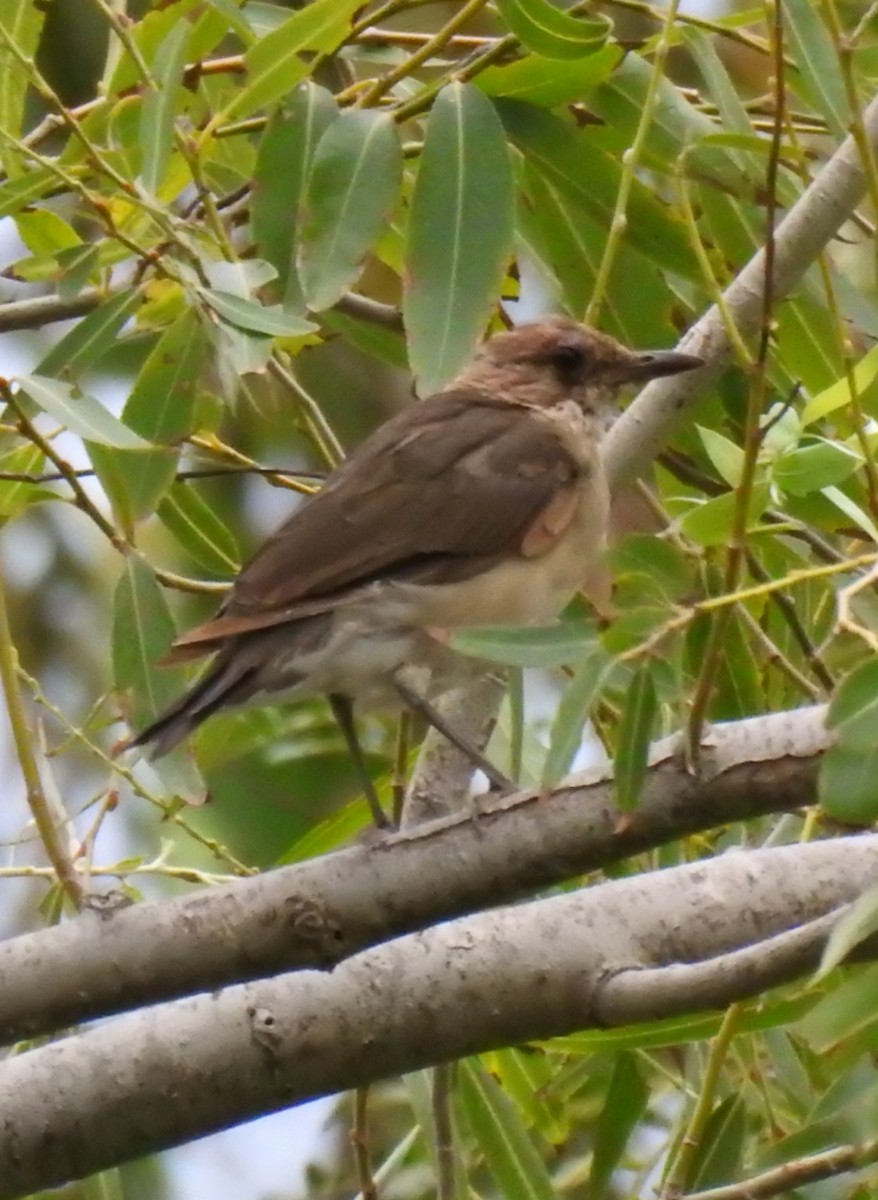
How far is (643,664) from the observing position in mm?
1776

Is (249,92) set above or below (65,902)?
above

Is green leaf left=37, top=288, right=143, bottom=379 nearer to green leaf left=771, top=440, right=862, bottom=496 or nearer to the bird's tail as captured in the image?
the bird's tail

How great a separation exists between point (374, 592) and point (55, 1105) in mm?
1075

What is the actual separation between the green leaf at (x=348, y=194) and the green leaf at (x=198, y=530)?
1.93 ft

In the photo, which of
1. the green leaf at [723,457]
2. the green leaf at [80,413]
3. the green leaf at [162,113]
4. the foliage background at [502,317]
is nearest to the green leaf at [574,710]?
the foliage background at [502,317]

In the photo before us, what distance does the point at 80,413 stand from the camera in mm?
2119

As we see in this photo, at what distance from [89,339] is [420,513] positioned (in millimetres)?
658

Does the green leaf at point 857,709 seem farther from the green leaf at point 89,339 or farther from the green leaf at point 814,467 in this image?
the green leaf at point 89,339

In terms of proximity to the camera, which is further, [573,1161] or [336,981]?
[573,1161]

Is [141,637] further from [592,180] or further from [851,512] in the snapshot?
[851,512]

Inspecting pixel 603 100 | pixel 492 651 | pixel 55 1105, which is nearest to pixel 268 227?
pixel 603 100

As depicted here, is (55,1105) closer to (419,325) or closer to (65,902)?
(65,902)

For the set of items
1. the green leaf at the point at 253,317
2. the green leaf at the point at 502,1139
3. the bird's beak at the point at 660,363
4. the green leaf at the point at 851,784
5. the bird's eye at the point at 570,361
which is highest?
the green leaf at the point at 253,317

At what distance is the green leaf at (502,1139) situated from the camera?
2.53m
